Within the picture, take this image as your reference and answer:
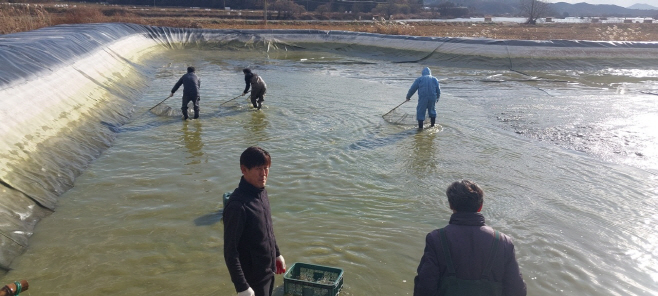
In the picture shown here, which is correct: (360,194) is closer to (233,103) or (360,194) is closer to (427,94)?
(427,94)

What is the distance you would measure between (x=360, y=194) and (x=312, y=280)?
2.82 meters

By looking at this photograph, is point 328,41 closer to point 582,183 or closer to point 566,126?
point 566,126

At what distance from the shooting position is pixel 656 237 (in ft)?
19.9

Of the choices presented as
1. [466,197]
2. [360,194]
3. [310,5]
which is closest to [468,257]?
[466,197]

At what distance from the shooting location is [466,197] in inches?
117

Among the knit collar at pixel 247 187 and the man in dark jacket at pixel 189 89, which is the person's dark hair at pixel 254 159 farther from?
the man in dark jacket at pixel 189 89

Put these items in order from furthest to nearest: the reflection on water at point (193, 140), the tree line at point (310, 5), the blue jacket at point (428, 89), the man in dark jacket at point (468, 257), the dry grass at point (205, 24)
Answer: the tree line at point (310, 5)
the dry grass at point (205, 24)
the blue jacket at point (428, 89)
the reflection on water at point (193, 140)
the man in dark jacket at point (468, 257)

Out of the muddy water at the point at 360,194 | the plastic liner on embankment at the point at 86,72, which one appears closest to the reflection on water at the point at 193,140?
the muddy water at the point at 360,194

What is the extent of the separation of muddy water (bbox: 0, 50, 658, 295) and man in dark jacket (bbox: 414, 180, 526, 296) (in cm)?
196

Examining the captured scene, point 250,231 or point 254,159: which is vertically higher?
point 254,159

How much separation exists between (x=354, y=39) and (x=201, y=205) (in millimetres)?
25596

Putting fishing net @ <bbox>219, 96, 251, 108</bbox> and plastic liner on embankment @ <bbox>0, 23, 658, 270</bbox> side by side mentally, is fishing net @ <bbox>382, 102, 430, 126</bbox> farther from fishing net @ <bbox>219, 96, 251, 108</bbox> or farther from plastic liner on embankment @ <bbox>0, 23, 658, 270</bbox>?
plastic liner on embankment @ <bbox>0, 23, 658, 270</bbox>

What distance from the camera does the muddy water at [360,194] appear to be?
5117mm

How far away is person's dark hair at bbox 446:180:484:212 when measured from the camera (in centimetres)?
298
